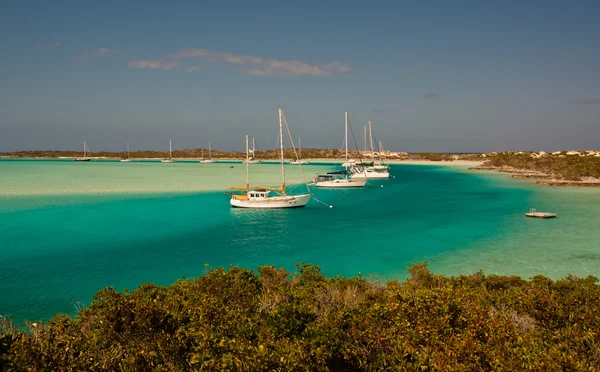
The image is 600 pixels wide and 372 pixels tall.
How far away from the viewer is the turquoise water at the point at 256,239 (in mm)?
24281

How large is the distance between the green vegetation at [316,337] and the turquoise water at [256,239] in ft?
35.5

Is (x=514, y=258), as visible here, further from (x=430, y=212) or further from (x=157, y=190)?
(x=157, y=190)

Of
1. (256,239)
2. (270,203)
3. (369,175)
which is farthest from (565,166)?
(256,239)

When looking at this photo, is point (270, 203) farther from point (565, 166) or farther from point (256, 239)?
point (565, 166)

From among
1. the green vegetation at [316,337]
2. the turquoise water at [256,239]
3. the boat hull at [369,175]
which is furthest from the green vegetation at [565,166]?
the green vegetation at [316,337]

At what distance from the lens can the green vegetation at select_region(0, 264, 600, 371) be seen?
7.60 m

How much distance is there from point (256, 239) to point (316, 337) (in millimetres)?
26712

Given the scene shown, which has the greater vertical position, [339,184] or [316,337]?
[316,337]

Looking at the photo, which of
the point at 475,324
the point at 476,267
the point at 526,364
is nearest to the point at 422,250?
the point at 476,267

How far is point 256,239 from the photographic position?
114 feet

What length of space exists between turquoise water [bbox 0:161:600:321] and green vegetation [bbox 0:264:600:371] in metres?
10.8

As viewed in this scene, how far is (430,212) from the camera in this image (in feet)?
164

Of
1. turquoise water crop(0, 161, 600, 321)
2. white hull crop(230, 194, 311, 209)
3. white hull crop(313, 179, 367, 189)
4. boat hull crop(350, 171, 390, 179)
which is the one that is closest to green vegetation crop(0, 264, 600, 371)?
turquoise water crop(0, 161, 600, 321)

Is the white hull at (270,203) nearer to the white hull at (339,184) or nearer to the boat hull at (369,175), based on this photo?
the white hull at (339,184)
